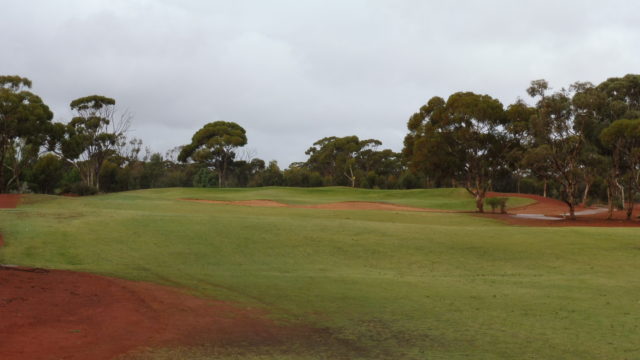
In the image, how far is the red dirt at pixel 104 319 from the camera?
916 centimetres

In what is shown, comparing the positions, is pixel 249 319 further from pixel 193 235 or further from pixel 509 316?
pixel 193 235

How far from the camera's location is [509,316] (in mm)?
12336

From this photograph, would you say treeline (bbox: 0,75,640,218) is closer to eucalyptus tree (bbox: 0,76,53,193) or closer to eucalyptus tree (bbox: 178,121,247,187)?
eucalyptus tree (bbox: 0,76,53,193)

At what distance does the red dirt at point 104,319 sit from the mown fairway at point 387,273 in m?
0.87

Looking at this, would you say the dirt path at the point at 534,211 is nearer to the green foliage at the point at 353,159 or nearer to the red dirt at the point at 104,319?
the red dirt at the point at 104,319

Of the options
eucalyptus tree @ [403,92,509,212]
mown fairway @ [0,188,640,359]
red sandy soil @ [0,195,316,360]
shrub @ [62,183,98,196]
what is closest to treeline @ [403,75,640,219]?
eucalyptus tree @ [403,92,509,212]

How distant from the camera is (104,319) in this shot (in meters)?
10.9

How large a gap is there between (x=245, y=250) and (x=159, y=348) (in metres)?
11.5

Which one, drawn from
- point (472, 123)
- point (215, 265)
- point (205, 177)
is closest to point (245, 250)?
point (215, 265)

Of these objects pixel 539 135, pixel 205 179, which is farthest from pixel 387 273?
pixel 205 179

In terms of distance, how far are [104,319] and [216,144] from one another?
79.9 metres

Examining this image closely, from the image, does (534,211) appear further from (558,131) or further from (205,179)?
(205,179)

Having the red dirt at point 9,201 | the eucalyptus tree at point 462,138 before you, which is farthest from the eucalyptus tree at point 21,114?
the eucalyptus tree at point 462,138

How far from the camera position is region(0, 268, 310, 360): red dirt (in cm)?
916
